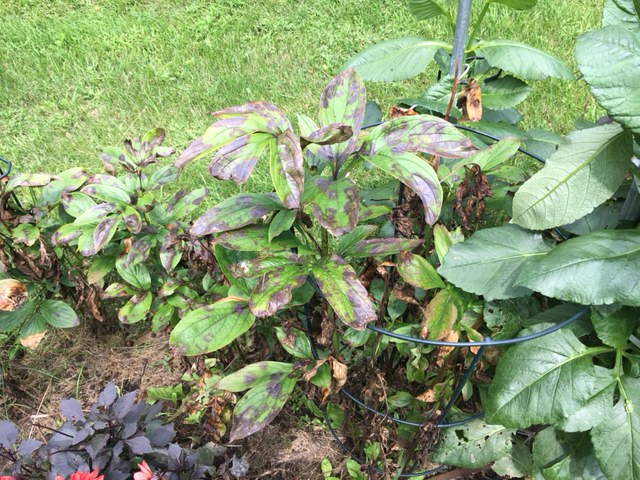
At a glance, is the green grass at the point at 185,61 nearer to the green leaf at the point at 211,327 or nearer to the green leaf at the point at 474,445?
the green leaf at the point at 211,327

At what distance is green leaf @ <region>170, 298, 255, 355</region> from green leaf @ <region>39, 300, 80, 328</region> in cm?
71

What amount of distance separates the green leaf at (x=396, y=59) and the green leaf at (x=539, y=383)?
1.00 m

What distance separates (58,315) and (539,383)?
1.52m

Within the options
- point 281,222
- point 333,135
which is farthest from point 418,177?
point 281,222

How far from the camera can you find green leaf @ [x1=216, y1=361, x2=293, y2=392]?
151cm

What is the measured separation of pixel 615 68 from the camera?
3.98 feet

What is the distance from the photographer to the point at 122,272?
1847mm

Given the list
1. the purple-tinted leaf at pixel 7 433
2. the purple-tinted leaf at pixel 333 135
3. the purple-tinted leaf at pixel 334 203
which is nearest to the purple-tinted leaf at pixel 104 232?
the purple-tinted leaf at pixel 7 433

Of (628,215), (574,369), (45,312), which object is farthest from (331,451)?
(628,215)

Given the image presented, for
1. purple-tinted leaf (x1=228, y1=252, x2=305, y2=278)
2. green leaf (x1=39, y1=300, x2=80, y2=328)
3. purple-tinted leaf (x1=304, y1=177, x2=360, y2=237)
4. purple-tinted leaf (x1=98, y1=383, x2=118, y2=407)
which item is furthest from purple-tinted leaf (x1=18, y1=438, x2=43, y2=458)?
purple-tinted leaf (x1=304, y1=177, x2=360, y2=237)

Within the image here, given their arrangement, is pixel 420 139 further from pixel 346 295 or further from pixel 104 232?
pixel 104 232

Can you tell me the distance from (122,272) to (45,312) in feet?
1.10

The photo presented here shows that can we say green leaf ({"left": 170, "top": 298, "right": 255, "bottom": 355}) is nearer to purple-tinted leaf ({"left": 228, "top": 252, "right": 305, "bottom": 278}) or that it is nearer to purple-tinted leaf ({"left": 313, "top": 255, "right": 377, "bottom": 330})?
purple-tinted leaf ({"left": 228, "top": 252, "right": 305, "bottom": 278})

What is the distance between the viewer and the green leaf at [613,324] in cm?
143
